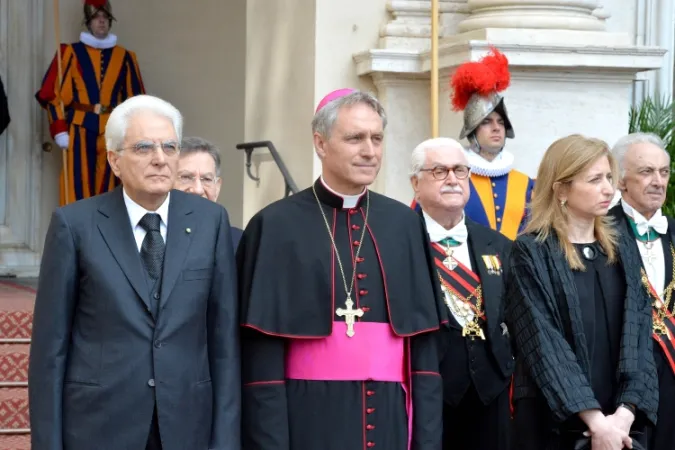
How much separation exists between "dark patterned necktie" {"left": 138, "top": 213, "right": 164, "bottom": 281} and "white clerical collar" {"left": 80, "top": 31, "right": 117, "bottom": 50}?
6721mm

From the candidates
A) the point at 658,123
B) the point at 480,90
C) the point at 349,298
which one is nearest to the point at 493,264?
the point at 349,298

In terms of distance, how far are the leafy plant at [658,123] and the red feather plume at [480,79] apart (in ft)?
6.69

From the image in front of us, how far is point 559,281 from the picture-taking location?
487 centimetres

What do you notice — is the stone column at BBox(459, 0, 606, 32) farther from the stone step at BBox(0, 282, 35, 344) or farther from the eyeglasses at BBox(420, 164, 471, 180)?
the stone step at BBox(0, 282, 35, 344)

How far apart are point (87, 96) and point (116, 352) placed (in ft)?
22.4

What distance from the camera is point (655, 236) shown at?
559cm

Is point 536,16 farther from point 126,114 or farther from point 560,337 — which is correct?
point 126,114

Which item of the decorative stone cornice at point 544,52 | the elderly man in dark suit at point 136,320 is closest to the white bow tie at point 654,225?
the elderly man in dark suit at point 136,320

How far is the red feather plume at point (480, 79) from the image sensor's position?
6.65 meters

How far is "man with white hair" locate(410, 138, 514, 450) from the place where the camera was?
532 cm

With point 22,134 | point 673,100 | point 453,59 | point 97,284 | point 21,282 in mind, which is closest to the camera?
point 97,284

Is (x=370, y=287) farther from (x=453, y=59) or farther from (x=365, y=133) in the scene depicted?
(x=453, y=59)

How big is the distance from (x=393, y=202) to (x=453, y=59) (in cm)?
309

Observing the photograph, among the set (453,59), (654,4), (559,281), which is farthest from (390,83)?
(559,281)
